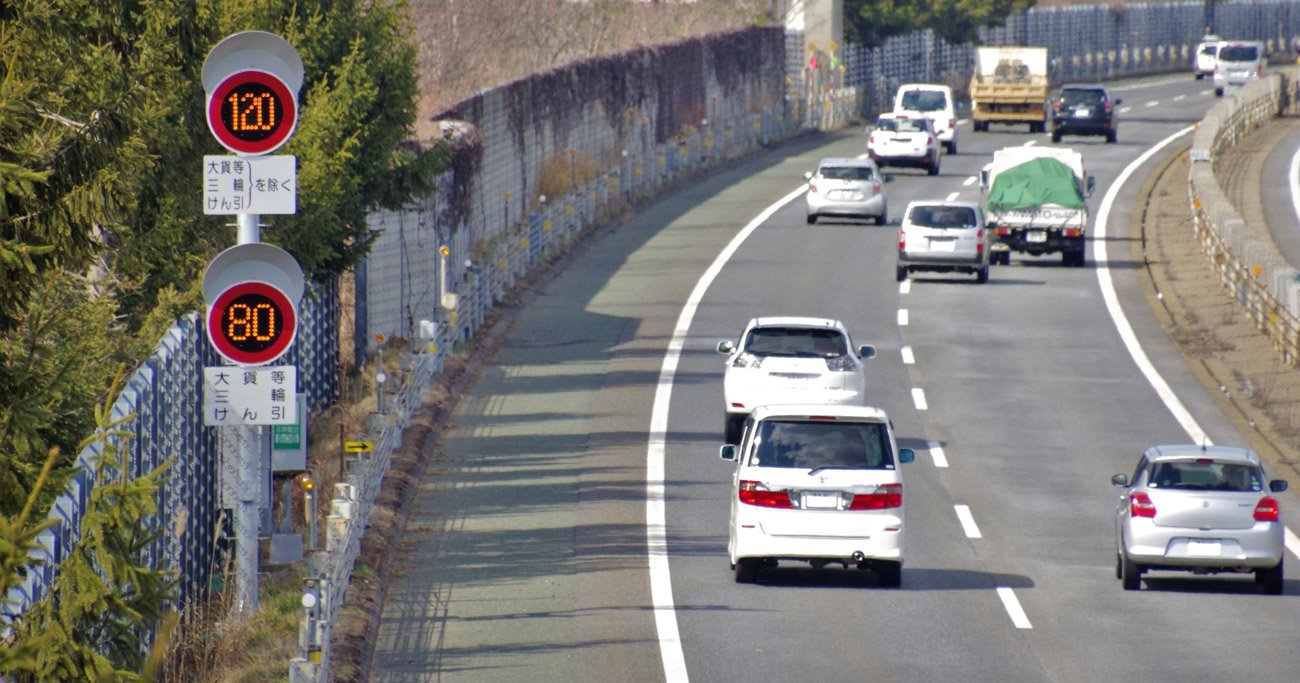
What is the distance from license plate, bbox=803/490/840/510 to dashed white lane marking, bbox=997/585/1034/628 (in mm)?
1906

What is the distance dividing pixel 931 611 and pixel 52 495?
10477mm

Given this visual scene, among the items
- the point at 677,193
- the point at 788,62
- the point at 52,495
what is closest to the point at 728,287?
the point at 677,193

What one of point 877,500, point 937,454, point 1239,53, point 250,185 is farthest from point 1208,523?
point 1239,53

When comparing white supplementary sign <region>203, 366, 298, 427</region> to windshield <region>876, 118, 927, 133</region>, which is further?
windshield <region>876, 118, 927, 133</region>

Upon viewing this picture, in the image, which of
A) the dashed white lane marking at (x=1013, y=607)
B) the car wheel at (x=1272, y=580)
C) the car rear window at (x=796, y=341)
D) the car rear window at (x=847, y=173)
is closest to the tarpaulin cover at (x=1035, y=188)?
the car rear window at (x=847, y=173)

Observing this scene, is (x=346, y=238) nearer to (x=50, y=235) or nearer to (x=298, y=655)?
(x=298, y=655)

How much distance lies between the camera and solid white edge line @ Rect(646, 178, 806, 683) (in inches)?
683

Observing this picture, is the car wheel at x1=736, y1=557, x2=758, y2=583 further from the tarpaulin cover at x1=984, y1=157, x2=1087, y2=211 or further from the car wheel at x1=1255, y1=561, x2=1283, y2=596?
the tarpaulin cover at x1=984, y1=157, x2=1087, y2=211

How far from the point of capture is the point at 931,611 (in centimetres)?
1908

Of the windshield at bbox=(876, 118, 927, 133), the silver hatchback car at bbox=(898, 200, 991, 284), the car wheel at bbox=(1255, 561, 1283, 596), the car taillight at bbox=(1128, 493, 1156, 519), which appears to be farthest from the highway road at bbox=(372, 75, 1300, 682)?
the windshield at bbox=(876, 118, 927, 133)

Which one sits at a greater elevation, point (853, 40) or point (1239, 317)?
point (853, 40)

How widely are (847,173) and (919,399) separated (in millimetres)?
18727

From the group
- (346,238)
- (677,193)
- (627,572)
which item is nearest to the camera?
Answer: (627,572)

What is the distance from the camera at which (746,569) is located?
20.0 m
